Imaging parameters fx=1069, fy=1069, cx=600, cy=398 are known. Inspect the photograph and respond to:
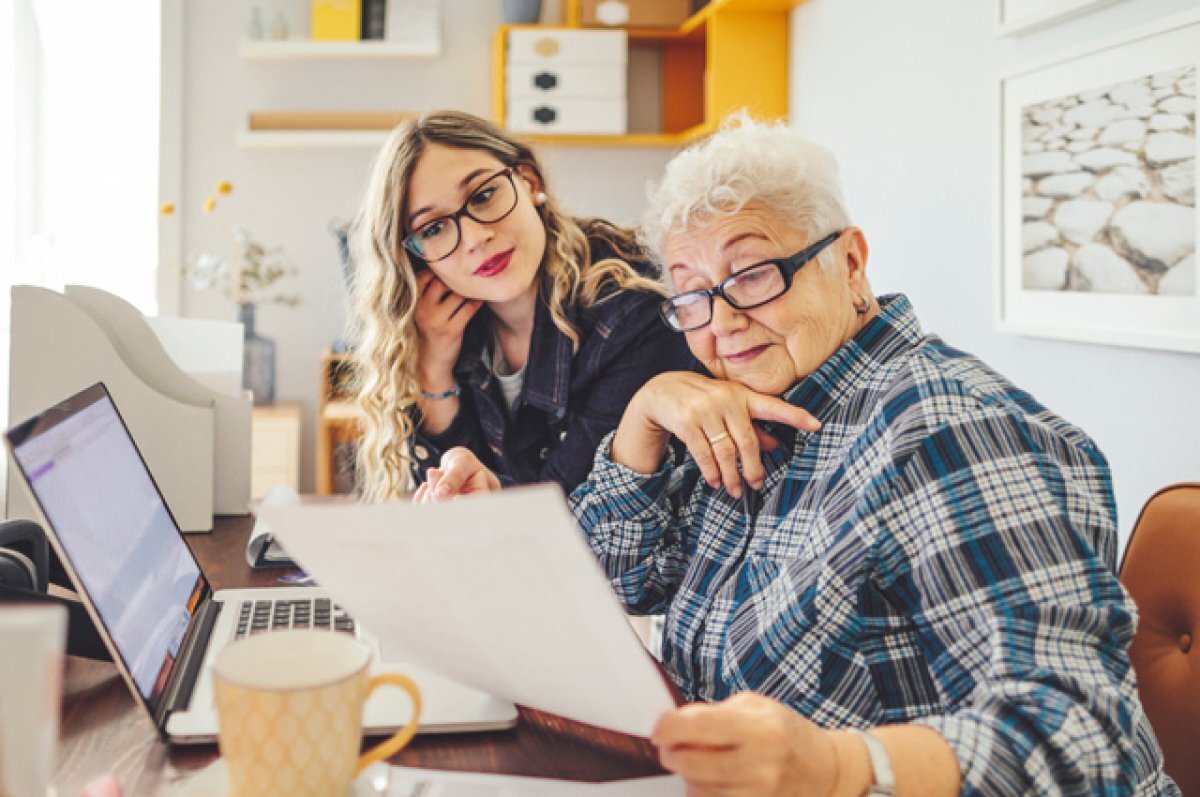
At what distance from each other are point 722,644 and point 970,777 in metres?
0.37

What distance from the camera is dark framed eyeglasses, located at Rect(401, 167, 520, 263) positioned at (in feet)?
5.33

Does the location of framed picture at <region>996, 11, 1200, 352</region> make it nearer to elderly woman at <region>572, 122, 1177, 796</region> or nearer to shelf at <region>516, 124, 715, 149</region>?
elderly woman at <region>572, 122, 1177, 796</region>

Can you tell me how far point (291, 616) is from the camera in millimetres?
1152

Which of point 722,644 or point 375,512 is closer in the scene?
point 375,512

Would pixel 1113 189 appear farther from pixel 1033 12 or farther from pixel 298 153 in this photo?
pixel 298 153

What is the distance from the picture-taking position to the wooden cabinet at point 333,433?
3.65 meters

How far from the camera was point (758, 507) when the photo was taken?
3.67 feet

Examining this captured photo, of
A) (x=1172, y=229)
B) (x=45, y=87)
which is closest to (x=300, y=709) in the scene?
(x=1172, y=229)

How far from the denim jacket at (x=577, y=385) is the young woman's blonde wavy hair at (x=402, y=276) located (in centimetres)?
3

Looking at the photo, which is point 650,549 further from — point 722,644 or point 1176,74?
point 1176,74

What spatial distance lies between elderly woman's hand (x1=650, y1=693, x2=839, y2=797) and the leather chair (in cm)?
51

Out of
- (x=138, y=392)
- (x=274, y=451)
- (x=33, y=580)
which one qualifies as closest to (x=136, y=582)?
(x=33, y=580)

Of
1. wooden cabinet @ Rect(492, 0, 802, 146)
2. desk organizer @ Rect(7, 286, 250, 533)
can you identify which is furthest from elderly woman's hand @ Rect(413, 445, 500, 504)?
wooden cabinet @ Rect(492, 0, 802, 146)

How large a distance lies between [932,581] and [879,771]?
0.59 feet
